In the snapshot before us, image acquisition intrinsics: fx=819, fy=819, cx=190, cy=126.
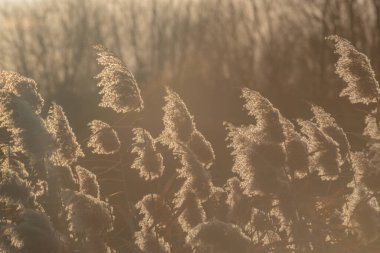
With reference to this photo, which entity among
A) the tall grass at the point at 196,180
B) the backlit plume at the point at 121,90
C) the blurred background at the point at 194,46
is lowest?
the tall grass at the point at 196,180

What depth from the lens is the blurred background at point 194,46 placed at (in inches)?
948

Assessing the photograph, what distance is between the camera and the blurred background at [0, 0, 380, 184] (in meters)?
24.1

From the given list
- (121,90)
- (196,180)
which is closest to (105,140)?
(121,90)

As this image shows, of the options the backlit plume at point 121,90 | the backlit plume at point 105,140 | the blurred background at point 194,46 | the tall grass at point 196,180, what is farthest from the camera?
the blurred background at point 194,46

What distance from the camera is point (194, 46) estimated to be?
29.4m

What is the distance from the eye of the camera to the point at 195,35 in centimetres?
2981

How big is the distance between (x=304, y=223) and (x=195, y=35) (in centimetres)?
2603

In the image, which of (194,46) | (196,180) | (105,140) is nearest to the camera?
(196,180)

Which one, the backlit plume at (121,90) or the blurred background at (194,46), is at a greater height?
the blurred background at (194,46)

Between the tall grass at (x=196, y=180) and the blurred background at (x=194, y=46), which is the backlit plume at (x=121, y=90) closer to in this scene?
the tall grass at (x=196, y=180)

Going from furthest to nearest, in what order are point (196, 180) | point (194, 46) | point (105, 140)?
point (194, 46)
point (105, 140)
point (196, 180)

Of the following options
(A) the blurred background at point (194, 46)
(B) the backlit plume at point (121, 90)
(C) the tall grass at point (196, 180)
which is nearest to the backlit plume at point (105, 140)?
(C) the tall grass at point (196, 180)

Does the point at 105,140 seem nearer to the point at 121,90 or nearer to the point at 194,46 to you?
the point at 121,90

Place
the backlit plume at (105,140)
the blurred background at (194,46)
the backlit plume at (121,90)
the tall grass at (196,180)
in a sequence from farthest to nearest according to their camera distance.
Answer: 1. the blurred background at (194,46)
2. the backlit plume at (105,140)
3. the backlit plume at (121,90)
4. the tall grass at (196,180)
